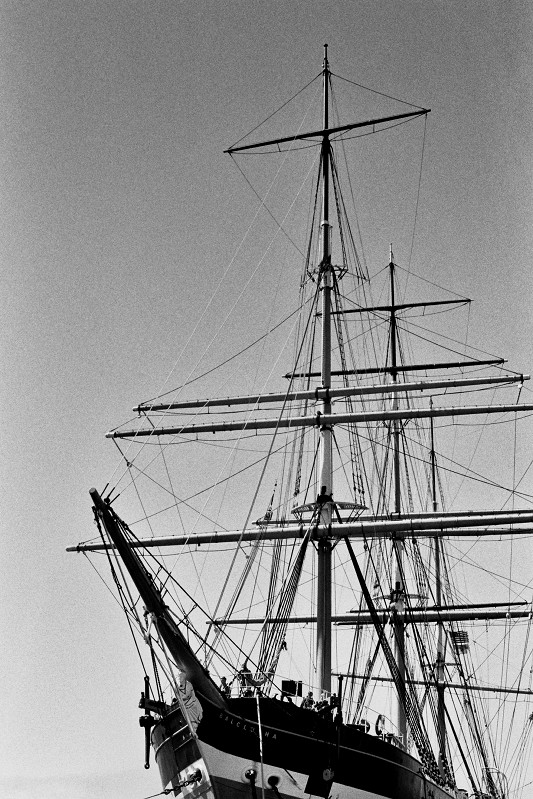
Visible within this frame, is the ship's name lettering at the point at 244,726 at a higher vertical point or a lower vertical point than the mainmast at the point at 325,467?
lower

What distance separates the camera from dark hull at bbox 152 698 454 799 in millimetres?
25391

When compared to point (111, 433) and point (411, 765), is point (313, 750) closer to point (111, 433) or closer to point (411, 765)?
point (411, 765)

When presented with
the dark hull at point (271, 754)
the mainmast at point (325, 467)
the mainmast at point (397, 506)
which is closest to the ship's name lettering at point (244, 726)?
the dark hull at point (271, 754)

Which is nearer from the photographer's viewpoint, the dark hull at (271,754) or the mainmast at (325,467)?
the dark hull at (271,754)

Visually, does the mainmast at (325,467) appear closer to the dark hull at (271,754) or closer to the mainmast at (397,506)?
the dark hull at (271,754)

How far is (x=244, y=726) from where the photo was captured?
25.7m

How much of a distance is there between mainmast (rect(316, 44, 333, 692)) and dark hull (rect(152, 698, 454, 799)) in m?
5.25

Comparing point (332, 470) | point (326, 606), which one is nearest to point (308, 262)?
point (332, 470)

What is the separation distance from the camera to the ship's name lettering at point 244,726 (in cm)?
2550

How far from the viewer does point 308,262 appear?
41094mm

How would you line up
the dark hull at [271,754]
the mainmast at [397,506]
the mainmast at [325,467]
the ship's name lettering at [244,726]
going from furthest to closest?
the mainmast at [397,506], the mainmast at [325,467], the ship's name lettering at [244,726], the dark hull at [271,754]

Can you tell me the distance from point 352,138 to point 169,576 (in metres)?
20.0

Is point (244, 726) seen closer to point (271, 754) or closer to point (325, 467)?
point (271, 754)

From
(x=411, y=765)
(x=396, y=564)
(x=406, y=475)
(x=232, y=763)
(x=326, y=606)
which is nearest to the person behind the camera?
(x=232, y=763)
